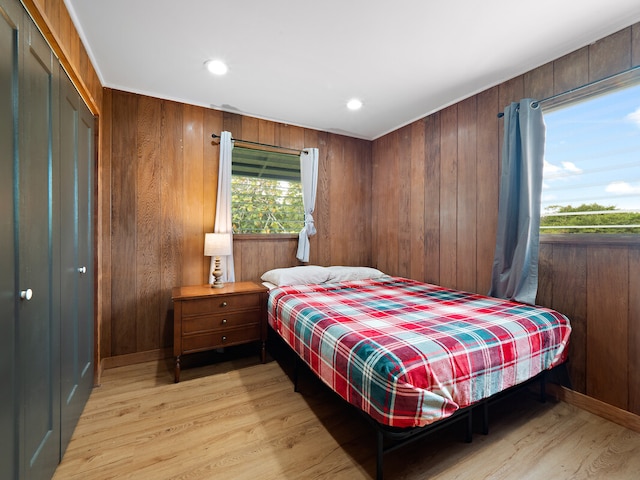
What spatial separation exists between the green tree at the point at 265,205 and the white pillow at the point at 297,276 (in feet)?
1.84

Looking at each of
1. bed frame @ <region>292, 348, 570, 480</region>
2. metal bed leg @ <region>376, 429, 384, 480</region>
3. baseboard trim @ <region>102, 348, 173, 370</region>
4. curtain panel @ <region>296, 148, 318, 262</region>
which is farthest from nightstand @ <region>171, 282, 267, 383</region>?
metal bed leg @ <region>376, 429, 384, 480</region>

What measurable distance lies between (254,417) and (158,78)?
2745mm

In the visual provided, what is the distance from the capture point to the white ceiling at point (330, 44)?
1.66 metres

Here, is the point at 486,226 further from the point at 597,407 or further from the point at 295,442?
the point at 295,442

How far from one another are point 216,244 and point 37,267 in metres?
1.47

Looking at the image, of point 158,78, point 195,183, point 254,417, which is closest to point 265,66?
point 158,78

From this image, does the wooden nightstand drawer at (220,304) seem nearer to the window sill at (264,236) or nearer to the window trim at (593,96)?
the window sill at (264,236)

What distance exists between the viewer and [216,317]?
2.46 m

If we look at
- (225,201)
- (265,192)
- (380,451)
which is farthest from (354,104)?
(380,451)

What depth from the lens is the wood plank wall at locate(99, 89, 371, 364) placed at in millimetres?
2572

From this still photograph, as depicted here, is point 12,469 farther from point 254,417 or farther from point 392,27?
point 392,27

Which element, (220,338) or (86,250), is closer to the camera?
(86,250)

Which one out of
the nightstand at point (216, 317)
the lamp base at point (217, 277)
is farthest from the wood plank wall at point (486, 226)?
the lamp base at point (217, 277)

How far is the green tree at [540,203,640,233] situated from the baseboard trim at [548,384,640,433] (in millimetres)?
1125
